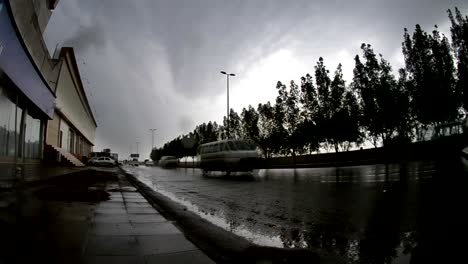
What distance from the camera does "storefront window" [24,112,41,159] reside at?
15016mm

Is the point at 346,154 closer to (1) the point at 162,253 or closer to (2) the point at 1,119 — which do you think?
(2) the point at 1,119

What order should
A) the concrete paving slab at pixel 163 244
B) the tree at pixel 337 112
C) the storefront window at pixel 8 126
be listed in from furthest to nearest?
1. the tree at pixel 337 112
2. the storefront window at pixel 8 126
3. the concrete paving slab at pixel 163 244

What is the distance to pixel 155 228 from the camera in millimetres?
4855

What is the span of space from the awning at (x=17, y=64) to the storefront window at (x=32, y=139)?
1.05 metres

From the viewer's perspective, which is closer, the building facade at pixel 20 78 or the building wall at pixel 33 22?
the building facade at pixel 20 78

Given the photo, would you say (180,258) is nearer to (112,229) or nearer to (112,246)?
(112,246)

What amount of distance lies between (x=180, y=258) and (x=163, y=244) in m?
0.61

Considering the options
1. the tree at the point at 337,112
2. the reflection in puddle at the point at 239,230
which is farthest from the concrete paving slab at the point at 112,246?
the tree at the point at 337,112

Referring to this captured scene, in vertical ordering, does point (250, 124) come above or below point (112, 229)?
above

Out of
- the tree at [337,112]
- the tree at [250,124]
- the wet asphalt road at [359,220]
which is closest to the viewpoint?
the wet asphalt road at [359,220]

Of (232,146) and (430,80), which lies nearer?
(232,146)

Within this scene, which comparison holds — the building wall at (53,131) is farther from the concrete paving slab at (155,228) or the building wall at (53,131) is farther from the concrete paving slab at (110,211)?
the concrete paving slab at (155,228)

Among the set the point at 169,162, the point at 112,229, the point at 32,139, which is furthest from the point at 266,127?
the point at 112,229

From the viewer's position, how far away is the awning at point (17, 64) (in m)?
8.41
